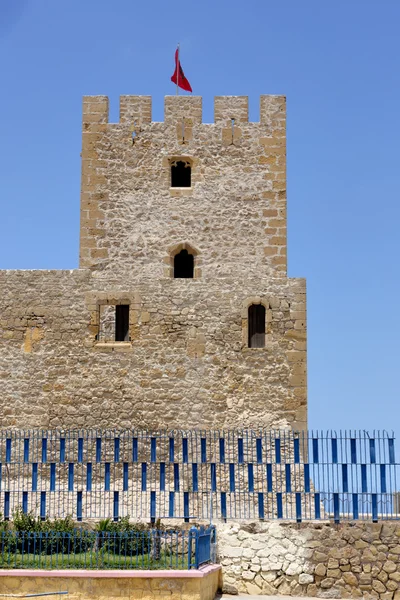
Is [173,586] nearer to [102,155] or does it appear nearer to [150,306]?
[150,306]

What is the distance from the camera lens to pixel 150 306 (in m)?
20.2

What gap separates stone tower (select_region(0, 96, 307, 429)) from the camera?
1984 centimetres

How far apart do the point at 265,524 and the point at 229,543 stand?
70 cm

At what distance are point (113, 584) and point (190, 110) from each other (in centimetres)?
1117

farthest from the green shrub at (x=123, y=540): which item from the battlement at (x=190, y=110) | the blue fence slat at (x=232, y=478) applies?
the battlement at (x=190, y=110)

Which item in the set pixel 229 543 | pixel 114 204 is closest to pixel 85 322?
pixel 114 204

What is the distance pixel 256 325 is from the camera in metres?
20.3

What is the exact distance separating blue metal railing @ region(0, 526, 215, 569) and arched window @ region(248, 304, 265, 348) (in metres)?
5.10

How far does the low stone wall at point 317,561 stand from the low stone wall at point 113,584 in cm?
210

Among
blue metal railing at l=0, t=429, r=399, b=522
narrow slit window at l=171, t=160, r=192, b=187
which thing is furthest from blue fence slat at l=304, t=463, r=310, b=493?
narrow slit window at l=171, t=160, r=192, b=187

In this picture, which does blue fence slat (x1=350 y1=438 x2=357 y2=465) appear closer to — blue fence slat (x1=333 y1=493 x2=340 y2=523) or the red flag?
blue fence slat (x1=333 y1=493 x2=340 y2=523)

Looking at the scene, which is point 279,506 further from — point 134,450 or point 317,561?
point 134,450

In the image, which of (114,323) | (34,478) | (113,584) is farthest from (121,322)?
(113,584)

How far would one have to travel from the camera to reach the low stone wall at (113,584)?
47.2 feet
